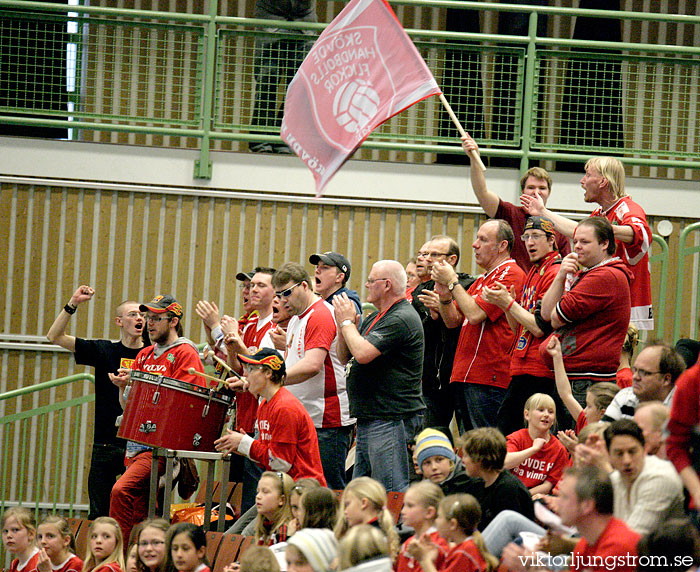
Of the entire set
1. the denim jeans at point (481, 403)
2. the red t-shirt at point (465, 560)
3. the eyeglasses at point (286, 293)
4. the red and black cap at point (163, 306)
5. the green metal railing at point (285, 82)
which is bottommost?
the red t-shirt at point (465, 560)

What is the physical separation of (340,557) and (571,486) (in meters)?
1.04

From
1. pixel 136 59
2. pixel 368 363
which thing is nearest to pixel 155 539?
pixel 368 363

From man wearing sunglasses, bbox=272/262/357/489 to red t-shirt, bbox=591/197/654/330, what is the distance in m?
1.98

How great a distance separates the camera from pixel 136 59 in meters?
10.7

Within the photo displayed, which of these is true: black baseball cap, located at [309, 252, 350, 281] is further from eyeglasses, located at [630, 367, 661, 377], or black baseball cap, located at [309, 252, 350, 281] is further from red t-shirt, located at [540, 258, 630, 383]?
eyeglasses, located at [630, 367, 661, 377]

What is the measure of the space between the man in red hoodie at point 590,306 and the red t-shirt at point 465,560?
1.90 meters

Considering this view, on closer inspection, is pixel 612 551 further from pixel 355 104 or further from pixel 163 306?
pixel 163 306

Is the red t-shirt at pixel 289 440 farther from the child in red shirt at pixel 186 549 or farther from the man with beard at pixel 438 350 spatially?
the man with beard at pixel 438 350

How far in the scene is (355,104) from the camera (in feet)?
23.4

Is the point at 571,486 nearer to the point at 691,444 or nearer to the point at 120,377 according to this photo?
the point at 691,444

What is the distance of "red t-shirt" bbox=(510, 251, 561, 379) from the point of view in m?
6.43

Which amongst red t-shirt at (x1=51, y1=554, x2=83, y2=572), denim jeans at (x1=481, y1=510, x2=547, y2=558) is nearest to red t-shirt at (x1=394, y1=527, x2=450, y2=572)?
denim jeans at (x1=481, y1=510, x2=547, y2=558)

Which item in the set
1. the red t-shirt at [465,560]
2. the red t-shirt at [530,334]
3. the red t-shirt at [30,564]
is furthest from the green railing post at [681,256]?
the red t-shirt at [30,564]

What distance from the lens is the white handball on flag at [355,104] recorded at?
23.2ft
